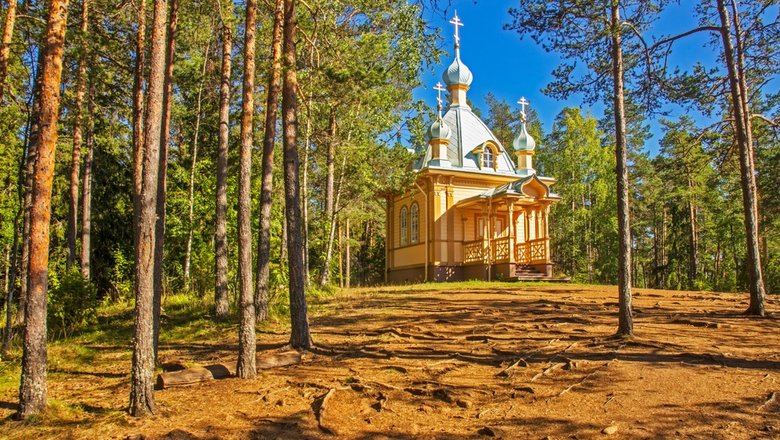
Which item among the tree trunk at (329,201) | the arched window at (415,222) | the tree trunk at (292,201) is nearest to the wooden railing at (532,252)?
the arched window at (415,222)

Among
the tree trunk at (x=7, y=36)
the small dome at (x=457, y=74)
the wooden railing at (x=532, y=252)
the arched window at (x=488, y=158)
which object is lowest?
the wooden railing at (x=532, y=252)

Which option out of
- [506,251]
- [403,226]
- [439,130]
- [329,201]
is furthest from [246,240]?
[403,226]

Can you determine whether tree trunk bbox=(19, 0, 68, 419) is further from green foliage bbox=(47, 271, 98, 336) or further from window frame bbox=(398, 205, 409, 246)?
window frame bbox=(398, 205, 409, 246)

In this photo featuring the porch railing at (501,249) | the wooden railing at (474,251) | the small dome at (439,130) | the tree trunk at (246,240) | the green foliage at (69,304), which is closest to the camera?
the tree trunk at (246,240)

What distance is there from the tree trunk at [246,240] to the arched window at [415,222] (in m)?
17.3

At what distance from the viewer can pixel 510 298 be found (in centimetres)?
1575

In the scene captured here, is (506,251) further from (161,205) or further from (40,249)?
(40,249)

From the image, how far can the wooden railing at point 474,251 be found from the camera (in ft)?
80.4

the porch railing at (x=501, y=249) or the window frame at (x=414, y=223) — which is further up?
the window frame at (x=414, y=223)

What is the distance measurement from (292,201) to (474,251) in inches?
664

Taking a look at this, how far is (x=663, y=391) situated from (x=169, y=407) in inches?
231

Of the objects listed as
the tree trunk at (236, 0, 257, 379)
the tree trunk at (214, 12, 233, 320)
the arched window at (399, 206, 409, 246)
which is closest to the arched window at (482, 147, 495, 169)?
the arched window at (399, 206, 409, 246)

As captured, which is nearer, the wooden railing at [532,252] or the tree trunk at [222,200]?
the tree trunk at [222,200]

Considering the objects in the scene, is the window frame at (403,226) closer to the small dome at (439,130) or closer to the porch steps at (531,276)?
the small dome at (439,130)
